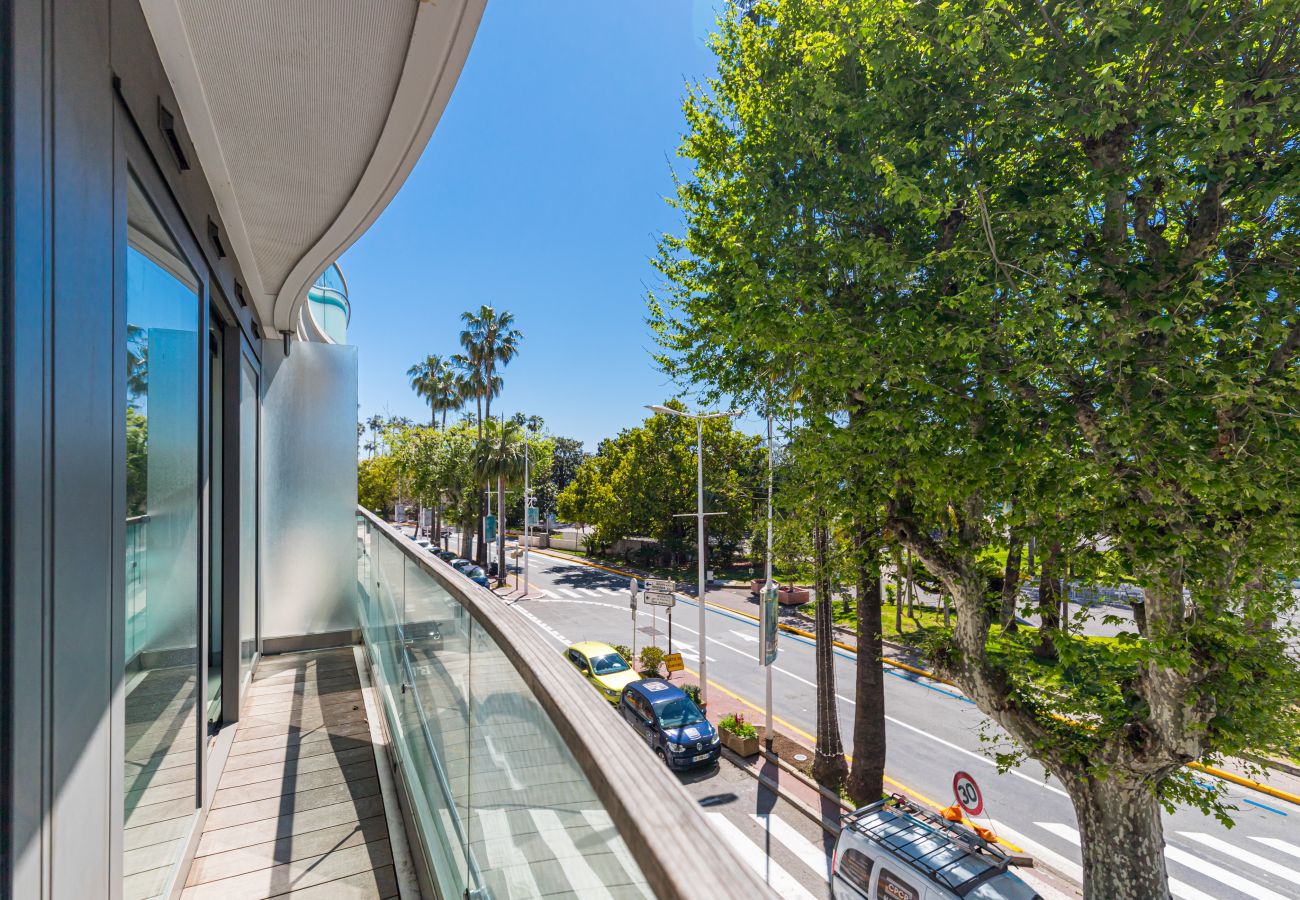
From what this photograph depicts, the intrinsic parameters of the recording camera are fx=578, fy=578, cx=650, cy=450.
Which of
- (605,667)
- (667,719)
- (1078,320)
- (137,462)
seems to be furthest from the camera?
(605,667)

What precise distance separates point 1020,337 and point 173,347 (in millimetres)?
7209

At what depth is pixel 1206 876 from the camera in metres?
8.61

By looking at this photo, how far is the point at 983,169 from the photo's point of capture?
617 cm

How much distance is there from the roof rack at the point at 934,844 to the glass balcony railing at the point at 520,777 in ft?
20.6

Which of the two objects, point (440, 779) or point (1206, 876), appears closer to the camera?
point (440, 779)

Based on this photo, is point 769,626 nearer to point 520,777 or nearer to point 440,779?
point 440,779

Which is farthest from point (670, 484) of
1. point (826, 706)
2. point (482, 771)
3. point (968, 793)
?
point (482, 771)

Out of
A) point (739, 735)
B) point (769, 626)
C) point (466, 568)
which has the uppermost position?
point (769, 626)

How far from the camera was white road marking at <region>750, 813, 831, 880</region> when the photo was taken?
28.2 feet

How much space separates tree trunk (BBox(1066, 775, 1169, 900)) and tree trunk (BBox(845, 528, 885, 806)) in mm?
3454

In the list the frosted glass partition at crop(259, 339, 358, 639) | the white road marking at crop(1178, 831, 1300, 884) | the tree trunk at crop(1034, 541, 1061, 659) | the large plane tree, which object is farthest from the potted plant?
the frosted glass partition at crop(259, 339, 358, 639)

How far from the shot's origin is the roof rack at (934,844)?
6.34 meters

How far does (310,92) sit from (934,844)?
9054mm

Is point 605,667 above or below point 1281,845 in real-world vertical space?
above
